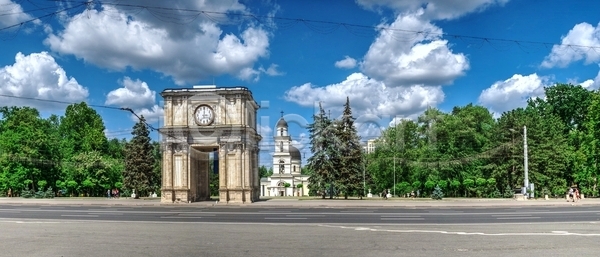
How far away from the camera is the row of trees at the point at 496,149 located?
5216 centimetres

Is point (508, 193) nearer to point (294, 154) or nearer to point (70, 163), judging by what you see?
point (70, 163)

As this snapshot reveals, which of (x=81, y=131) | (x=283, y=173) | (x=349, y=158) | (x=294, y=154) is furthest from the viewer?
(x=294, y=154)

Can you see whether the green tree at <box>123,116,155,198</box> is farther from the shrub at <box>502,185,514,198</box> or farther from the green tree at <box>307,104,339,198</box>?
the shrub at <box>502,185,514,198</box>

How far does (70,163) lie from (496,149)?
52163mm

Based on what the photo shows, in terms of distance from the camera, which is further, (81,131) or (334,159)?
(81,131)

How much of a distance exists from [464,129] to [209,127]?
33.9 meters

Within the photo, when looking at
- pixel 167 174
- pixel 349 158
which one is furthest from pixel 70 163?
pixel 349 158

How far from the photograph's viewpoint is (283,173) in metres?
106

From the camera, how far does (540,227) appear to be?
18016mm

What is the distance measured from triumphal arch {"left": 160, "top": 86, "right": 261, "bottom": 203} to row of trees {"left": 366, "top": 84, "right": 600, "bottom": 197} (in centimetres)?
2619

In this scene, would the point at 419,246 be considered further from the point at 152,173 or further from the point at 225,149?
the point at 152,173

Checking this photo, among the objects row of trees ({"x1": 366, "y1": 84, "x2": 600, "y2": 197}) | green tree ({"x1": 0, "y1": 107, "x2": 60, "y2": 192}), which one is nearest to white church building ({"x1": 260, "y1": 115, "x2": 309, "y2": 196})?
row of trees ({"x1": 366, "y1": 84, "x2": 600, "y2": 197})

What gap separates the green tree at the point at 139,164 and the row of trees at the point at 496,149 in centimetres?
3071

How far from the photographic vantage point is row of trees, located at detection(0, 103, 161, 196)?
5712 centimetres
